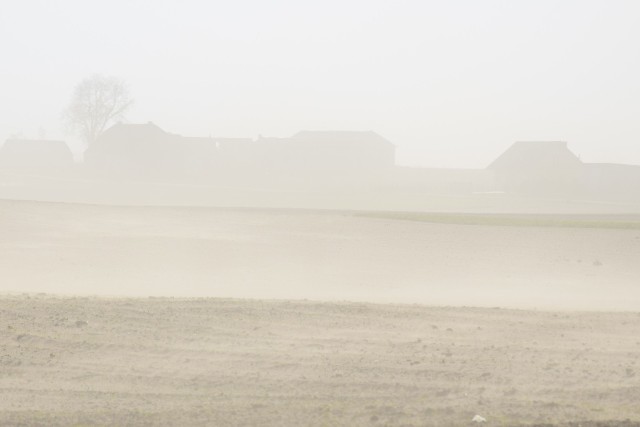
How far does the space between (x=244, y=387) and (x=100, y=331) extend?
266cm

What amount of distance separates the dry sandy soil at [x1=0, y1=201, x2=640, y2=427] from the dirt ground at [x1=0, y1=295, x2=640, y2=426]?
24 millimetres

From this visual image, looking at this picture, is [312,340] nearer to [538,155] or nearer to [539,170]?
[539,170]

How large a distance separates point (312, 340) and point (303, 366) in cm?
117

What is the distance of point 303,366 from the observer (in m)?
9.76

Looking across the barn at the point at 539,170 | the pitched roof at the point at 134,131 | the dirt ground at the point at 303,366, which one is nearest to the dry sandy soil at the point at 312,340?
the dirt ground at the point at 303,366

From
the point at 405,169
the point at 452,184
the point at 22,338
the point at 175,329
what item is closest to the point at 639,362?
the point at 175,329

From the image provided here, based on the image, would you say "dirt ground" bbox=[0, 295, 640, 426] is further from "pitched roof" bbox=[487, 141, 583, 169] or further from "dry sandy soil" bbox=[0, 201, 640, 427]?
"pitched roof" bbox=[487, 141, 583, 169]

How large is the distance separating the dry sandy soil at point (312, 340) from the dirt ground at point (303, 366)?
0.08ft

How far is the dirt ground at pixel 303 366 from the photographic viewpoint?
8.52m

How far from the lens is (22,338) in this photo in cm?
1049

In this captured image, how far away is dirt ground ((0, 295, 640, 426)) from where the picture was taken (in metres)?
8.52

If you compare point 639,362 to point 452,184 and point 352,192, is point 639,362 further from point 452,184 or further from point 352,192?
point 452,184

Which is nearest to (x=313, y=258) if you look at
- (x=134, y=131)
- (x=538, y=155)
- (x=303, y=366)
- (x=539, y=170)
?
(x=303, y=366)

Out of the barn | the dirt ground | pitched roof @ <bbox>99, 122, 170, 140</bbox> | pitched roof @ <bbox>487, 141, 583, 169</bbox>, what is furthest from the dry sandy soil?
pitched roof @ <bbox>99, 122, 170, 140</bbox>
